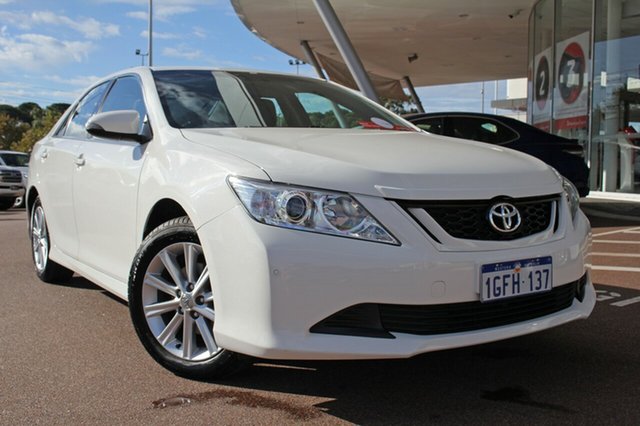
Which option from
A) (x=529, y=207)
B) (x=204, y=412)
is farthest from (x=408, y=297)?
(x=204, y=412)

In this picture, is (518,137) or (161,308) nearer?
(161,308)

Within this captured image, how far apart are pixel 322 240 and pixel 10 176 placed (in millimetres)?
16355

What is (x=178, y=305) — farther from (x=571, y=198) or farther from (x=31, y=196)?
(x=31, y=196)

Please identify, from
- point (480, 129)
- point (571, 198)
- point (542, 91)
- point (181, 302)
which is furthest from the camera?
point (542, 91)

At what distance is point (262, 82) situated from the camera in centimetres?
394

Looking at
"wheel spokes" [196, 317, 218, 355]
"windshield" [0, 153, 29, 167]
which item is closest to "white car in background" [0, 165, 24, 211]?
"windshield" [0, 153, 29, 167]

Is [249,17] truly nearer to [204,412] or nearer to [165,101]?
[165,101]

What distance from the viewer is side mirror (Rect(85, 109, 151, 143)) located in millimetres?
3256

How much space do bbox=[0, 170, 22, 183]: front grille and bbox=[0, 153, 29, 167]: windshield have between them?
1.10 meters

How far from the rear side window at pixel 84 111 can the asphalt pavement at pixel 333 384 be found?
1.32 meters

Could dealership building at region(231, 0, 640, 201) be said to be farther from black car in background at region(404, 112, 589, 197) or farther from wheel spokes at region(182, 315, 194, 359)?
wheel spokes at region(182, 315, 194, 359)

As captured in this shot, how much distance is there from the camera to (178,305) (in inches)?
114

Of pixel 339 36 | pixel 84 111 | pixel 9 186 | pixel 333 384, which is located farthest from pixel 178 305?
pixel 9 186

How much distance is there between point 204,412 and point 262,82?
210 centimetres
